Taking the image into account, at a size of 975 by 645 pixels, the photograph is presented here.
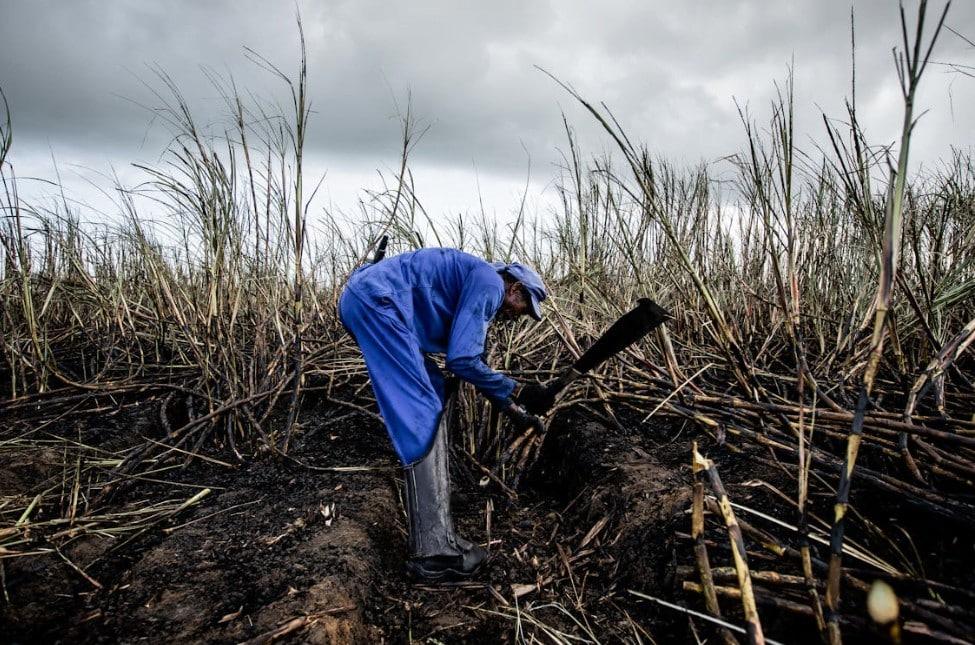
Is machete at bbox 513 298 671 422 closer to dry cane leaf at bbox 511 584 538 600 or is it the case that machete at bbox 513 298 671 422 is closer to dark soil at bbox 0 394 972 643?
dark soil at bbox 0 394 972 643

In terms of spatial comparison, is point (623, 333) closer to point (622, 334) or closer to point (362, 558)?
point (622, 334)

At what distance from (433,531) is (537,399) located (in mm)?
672

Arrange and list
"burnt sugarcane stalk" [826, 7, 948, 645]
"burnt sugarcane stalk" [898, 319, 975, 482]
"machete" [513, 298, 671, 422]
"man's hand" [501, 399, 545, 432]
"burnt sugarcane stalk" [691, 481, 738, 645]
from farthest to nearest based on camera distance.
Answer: "man's hand" [501, 399, 545, 432] < "machete" [513, 298, 671, 422] < "burnt sugarcane stalk" [898, 319, 975, 482] < "burnt sugarcane stalk" [691, 481, 738, 645] < "burnt sugarcane stalk" [826, 7, 948, 645]

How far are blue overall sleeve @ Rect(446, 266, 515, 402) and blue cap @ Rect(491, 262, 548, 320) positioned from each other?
0.16 m

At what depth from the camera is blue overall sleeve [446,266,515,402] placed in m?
1.94

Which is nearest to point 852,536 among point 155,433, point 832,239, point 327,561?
point 327,561

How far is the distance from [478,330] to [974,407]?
1.87 m

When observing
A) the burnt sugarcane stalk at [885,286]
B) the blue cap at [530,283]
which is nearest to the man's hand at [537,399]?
the blue cap at [530,283]

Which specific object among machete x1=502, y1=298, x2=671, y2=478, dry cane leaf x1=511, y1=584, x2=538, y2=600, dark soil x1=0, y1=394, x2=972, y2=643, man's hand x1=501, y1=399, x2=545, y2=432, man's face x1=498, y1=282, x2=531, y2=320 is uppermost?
man's face x1=498, y1=282, x2=531, y2=320

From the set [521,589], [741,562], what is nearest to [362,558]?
[521,589]

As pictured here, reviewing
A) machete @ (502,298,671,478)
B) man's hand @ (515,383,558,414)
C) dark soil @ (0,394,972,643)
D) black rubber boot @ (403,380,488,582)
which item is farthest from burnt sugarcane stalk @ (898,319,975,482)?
black rubber boot @ (403,380,488,582)

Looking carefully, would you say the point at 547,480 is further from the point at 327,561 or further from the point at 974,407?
the point at 974,407

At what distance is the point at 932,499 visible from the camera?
1.25m

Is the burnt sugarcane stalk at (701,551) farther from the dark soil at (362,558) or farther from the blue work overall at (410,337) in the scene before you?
the blue work overall at (410,337)
